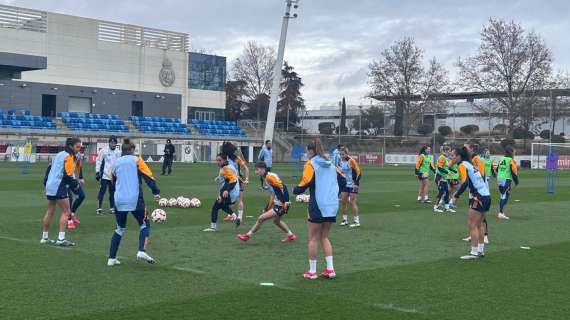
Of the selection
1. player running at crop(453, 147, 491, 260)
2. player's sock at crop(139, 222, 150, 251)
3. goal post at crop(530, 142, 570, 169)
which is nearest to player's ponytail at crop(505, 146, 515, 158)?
player running at crop(453, 147, 491, 260)

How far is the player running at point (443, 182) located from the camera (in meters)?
20.0

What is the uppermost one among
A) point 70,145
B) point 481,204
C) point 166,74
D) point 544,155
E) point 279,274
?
point 166,74

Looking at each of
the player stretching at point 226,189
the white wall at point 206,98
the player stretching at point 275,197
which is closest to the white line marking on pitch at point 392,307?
the player stretching at point 275,197

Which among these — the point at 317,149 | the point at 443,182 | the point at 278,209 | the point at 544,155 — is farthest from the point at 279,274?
the point at 544,155

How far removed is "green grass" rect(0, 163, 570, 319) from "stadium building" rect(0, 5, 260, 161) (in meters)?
41.3

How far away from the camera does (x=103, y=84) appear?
6619 centimetres

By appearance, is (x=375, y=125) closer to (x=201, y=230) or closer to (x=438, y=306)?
(x=201, y=230)

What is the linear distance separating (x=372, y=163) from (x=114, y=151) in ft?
160

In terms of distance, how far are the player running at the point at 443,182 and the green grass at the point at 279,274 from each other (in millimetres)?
3056

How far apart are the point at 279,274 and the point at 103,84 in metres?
59.6

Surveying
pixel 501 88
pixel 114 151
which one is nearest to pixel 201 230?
pixel 114 151

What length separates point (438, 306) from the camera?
321 inches

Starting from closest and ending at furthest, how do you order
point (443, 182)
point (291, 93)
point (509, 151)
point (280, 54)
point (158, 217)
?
point (158, 217) < point (509, 151) < point (443, 182) < point (280, 54) < point (291, 93)

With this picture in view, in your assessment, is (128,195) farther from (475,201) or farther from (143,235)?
(475,201)
